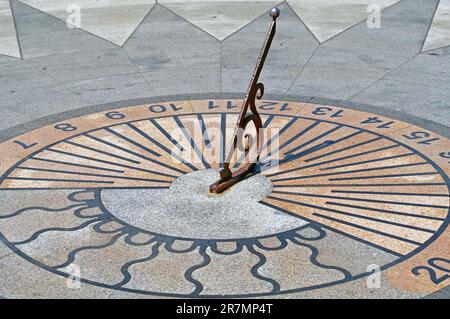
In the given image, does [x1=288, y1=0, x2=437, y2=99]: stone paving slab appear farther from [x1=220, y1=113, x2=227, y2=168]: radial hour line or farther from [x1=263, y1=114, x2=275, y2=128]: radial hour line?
[x1=220, y1=113, x2=227, y2=168]: radial hour line

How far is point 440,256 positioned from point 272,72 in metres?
4.25

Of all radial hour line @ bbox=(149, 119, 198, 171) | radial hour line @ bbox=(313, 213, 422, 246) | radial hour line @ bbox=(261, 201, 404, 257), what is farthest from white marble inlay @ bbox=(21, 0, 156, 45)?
radial hour line @ bbox=(313, 213, 422, 246)

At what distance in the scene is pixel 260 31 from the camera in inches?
→ 401

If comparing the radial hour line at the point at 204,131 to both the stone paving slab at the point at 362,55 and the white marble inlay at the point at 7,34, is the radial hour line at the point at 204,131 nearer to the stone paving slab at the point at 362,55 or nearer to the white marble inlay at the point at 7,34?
the stone paving slab at the point at 362,55

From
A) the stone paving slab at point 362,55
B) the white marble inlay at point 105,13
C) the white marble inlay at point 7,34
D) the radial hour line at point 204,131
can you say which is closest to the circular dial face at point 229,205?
the radial hour line at point 204,131

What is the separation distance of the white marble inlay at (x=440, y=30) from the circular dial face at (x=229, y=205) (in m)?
2.86

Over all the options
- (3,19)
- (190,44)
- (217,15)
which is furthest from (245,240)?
(3,19)

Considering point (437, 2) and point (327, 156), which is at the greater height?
point (437, 2)

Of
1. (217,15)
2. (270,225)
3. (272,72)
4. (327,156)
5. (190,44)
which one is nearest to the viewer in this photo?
(270,225)

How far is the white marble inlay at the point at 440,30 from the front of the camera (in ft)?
30.5

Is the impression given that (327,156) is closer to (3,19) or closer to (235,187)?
(235,187)

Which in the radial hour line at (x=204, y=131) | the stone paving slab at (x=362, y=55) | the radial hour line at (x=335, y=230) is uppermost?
the stone paving slab at (x=362, y=55)

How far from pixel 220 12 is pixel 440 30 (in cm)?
333

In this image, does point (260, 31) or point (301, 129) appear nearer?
point (301, 129)
